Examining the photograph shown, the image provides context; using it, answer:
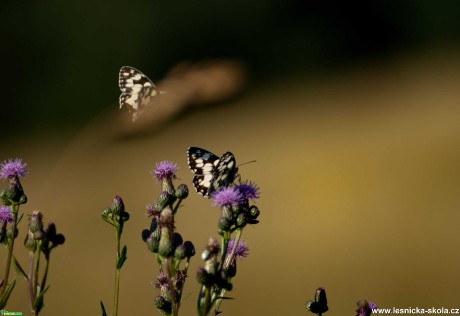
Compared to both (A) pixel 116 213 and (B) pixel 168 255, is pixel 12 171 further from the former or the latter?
(B) pixel 168 255

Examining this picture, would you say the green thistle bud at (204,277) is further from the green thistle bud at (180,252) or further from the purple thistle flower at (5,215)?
the purple thistle flower at (5,215)

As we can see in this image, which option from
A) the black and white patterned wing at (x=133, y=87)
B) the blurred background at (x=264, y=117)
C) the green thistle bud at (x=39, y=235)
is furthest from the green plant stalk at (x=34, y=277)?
the blurred background at (x=264, y=117)

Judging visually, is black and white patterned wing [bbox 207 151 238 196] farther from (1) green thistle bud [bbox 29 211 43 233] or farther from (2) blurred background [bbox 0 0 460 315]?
Result: (2) blurred background [bbox 0 0 460 315]

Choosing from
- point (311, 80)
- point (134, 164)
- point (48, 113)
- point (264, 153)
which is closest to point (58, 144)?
point (48, 113)

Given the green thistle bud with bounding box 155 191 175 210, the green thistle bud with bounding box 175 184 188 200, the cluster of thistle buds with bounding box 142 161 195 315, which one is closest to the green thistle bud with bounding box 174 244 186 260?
the cluster of thistle buds with bounding box 142 161 195 315

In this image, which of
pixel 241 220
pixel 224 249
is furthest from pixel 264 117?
pixel 224 249

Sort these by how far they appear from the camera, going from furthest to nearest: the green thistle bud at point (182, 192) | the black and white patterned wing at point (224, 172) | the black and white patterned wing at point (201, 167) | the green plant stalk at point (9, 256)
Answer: the black and white patterned wing at point (201, 167), the black and white patterned wing at point (224, 172), the green thistle bud at point (182, 192), the green plant stalk at point (9, 256)
